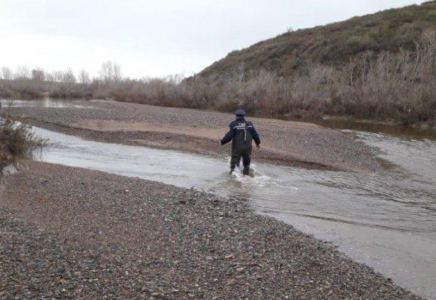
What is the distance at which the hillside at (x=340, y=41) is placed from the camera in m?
51.2

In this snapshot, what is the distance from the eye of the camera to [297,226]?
31.3 feet

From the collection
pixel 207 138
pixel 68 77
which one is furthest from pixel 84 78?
pixel 207 138

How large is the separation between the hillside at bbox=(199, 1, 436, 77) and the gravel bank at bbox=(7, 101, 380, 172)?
29396 mm

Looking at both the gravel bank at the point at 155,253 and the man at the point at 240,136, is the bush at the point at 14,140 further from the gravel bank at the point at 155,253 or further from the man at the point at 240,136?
the man at the point at 240,136

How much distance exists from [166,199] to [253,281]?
4.41m

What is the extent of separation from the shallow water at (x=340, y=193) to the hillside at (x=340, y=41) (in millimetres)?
33224

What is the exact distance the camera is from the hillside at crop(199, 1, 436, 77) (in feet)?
168

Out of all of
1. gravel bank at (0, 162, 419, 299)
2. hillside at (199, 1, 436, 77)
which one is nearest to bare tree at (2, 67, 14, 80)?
hillside at (199, 1, 436, 77)

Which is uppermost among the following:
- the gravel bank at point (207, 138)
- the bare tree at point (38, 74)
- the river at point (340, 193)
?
the bare tree at point (38, 74)

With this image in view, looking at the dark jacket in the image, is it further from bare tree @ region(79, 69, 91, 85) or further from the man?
bare tree @ region(79, 69, 91, 85)

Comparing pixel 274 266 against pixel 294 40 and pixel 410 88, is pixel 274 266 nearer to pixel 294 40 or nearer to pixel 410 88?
pixel 410 88

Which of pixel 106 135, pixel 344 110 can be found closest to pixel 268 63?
pixel 344 110

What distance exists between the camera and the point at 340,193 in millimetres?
13102

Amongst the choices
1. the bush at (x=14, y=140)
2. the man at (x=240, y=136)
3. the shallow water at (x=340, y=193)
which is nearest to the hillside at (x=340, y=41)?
the shallow water at (x=340, y=193)
